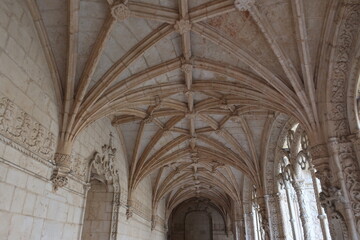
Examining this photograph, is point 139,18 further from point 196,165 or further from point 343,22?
point 196,165

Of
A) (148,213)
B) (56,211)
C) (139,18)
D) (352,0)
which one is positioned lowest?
(56,211)

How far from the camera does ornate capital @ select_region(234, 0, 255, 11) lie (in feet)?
16.9

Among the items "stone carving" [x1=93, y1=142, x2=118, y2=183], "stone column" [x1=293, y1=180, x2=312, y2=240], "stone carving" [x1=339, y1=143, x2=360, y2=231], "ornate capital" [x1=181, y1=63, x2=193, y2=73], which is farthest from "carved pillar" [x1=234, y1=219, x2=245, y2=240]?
"stone carving" [x1=339, y1=143, x2=360, y2=231]

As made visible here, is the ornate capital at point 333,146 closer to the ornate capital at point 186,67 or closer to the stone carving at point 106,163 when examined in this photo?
the ornate capital at point 186,67

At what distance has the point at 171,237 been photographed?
2409 cm

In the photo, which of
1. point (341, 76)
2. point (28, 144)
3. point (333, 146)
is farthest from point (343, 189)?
point (28, 144)

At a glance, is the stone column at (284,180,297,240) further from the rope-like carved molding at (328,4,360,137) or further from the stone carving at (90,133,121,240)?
the stone carving at (90,133,121,240)

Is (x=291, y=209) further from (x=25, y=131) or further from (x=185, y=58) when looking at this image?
(x=25, y=131)

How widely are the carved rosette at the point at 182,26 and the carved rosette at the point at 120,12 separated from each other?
969 millimetres

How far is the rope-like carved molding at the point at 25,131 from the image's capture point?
4.19 m

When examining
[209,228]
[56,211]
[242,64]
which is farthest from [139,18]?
[209,228]

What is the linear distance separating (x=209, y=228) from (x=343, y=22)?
71.5 ft

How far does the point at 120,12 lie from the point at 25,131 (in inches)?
105

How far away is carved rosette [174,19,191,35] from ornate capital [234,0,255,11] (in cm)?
97
